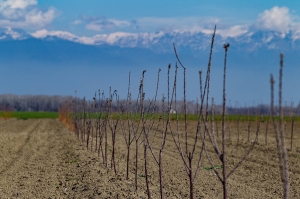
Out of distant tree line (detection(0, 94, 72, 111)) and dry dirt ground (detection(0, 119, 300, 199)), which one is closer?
dry dirt ground (detection(0, 119, 300, 199))

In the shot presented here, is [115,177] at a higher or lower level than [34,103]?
lower

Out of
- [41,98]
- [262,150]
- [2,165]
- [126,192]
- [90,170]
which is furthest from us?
[41,98]

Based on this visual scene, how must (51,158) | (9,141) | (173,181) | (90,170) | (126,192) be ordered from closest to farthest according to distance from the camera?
(126,192), (173,181), (90,170), (51,158), (9,141)

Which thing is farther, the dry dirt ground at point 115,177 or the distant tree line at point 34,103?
the distant tree line at point 34,103

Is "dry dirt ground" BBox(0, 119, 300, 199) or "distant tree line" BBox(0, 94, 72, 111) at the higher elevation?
"distant tree line" BBox(0, 94, 72, 111)

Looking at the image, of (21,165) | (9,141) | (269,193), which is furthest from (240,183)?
(9,141)

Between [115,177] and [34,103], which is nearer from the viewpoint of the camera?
[115,177]

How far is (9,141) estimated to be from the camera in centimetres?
1767

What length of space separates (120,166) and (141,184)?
2.46 metres

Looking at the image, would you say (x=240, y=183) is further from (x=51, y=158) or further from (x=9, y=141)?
(x=9, y=141)

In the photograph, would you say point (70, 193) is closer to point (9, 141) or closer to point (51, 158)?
point (51, 158)

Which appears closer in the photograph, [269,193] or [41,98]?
[269,193]

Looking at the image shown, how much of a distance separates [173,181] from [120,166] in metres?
2.11

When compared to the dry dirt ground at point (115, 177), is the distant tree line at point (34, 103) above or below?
above
